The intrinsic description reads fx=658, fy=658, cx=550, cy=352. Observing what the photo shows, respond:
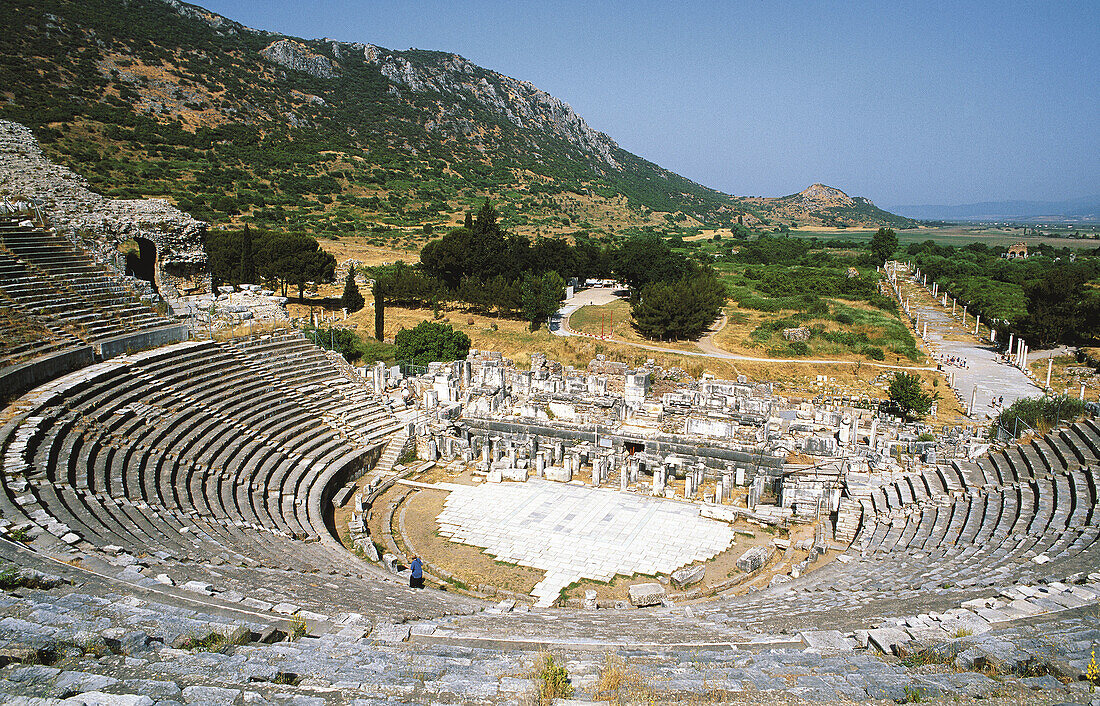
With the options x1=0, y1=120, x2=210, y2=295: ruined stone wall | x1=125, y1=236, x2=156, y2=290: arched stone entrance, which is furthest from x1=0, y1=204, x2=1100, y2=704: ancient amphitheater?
x1=125, y1=236, x2=156, y2=290: arched stone entrance

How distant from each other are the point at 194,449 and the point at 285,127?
7750 centimetres

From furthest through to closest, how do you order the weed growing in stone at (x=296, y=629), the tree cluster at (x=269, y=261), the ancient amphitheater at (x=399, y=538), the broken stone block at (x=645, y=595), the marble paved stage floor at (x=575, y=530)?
the tree cluster at (x=269, y=261) → the marble paved stage floor at (x=575, y=530) → the broken stone block at (x=645, y=595) → the weed growing in stone at (x=296, y=629) → the ancient amphitheater at (x=399, y=538)

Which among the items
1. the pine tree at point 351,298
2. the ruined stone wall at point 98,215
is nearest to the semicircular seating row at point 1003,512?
the ruined stone wall at point 98,215

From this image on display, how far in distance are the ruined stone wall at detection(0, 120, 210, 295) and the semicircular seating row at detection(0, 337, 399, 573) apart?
7360mm

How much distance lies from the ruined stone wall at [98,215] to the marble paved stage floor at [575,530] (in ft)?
53.0

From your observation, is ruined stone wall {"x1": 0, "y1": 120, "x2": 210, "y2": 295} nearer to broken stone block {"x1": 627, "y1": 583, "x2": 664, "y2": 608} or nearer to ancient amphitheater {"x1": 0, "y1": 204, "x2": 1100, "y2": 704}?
ancient amphitheater {"x1": 0, "y1": 204, "x2": 1100, "y2": 704}

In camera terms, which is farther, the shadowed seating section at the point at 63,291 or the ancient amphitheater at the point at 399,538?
the shadowed seating section at the point at 63,291

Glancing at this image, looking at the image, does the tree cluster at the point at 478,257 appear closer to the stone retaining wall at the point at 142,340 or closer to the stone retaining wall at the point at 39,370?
the stone retaining wall at the point at 142,340

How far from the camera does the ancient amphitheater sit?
6.55m

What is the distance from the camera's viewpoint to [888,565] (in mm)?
12695

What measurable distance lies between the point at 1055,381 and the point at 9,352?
40839 mm

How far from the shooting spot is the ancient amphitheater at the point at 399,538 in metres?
6.55

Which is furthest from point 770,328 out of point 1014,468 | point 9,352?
point 9,352

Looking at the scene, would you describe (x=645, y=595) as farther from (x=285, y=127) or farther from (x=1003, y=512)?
(x=285, y=127)
